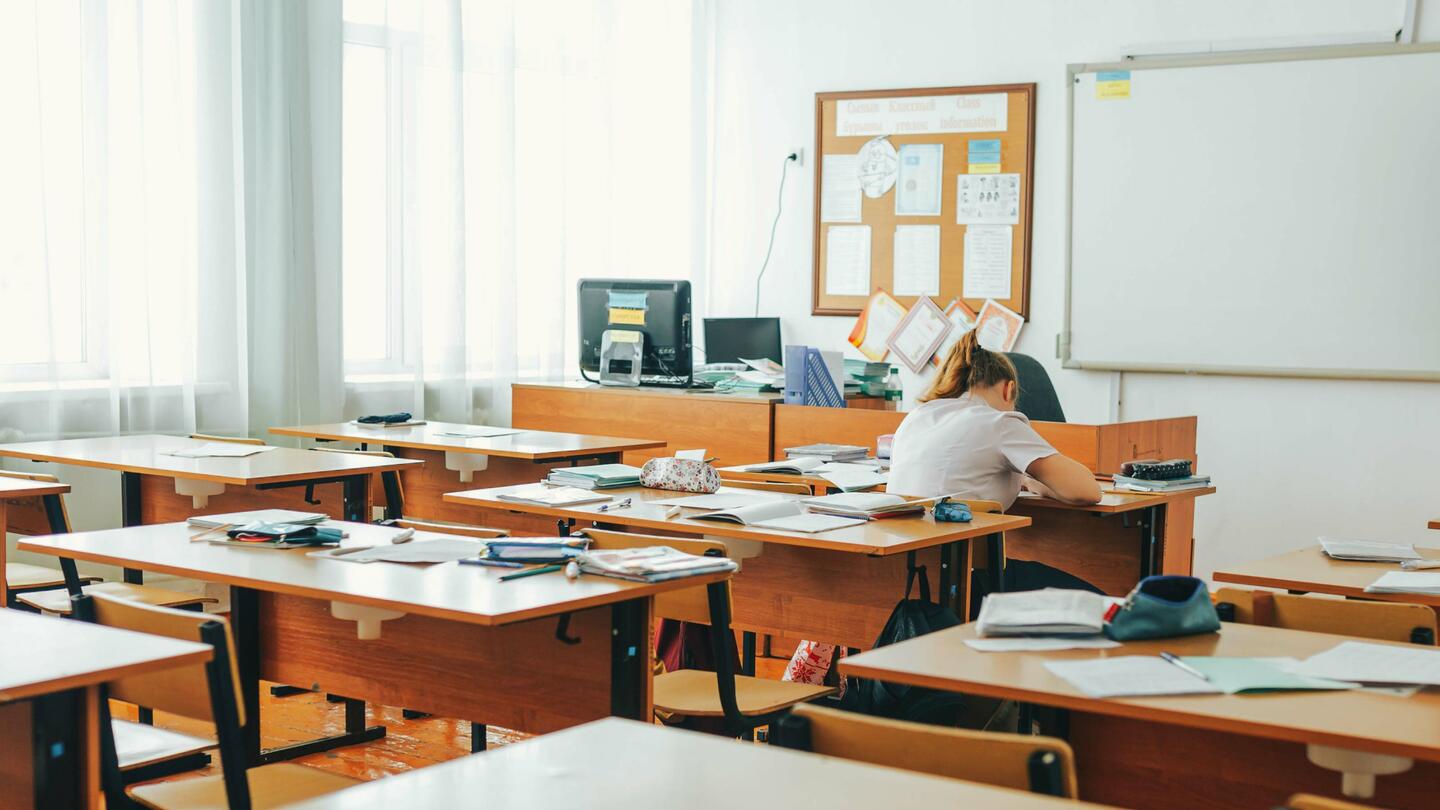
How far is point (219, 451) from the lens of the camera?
430cm

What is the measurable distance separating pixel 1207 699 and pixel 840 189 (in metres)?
5.58

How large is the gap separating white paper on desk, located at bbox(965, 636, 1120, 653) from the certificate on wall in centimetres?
484

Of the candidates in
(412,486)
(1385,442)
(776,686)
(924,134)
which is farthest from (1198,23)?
(776,686)

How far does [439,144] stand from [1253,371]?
3.68 m

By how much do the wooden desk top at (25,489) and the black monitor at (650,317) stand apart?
2.44 m

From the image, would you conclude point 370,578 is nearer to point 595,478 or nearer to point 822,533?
point 822,533

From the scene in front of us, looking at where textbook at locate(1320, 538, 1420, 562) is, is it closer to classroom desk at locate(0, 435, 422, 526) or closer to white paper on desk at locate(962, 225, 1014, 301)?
classroom desk at locate(0, 435, 422, 526)

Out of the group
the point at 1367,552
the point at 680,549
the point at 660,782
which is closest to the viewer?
the point at 660,782

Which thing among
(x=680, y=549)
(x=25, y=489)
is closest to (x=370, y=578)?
(x=680, y=549)

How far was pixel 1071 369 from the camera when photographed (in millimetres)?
6488

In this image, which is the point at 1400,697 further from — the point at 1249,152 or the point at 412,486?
the point at 1249,152

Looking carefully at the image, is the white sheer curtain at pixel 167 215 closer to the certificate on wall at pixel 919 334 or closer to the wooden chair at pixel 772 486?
the wooden chair at pixel 772 486

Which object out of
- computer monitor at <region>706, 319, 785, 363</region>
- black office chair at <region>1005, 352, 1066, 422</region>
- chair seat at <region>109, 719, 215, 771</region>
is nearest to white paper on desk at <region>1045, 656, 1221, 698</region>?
chair seat at <region>109, 719, 215, 771</region>

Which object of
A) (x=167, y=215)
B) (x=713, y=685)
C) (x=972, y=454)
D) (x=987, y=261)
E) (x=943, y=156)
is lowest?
(x=713, y=685)
